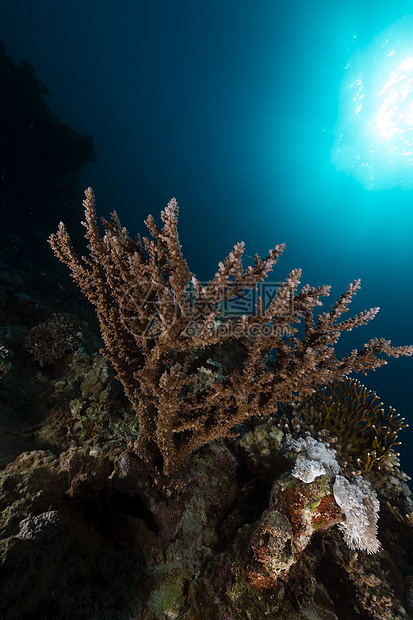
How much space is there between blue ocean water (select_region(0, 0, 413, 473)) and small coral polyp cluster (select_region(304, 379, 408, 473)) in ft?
126

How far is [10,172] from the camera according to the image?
15.4 meters

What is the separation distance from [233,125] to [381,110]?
3894 centimetres

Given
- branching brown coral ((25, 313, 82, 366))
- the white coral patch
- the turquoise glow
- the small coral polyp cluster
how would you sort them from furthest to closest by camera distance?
the turquoise glow < branching brown coral ((25, 313, 82, 366)) < the small coral polyp cluster < the white coral patch

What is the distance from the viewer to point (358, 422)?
Result: 15.8ft

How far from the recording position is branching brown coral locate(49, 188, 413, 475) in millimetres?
2035

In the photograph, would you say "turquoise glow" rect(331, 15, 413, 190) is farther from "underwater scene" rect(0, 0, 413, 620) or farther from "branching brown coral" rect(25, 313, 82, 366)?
"branching brown coral" rect(25, 313, 82, 366)

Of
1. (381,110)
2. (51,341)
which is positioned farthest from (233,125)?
(51,341)

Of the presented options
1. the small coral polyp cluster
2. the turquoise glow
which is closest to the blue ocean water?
the turquoise glow

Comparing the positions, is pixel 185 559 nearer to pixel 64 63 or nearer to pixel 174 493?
pixel 174 493

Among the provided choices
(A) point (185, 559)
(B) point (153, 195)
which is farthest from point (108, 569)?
(B) point (153, 195)

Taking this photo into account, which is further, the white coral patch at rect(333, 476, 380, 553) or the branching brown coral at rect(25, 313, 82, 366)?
the branching brown coral at rect(25, 313, 82, 366)

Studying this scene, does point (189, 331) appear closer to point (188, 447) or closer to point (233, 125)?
point (188, 447)

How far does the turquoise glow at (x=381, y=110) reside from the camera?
32938 millimetres

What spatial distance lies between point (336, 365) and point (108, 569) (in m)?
2.84
